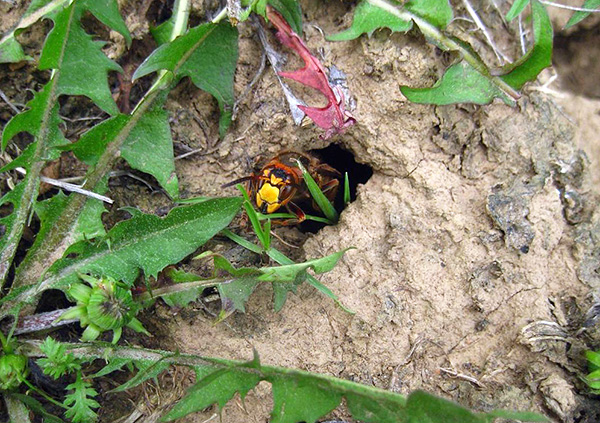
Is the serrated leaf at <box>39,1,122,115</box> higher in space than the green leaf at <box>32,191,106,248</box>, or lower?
higher

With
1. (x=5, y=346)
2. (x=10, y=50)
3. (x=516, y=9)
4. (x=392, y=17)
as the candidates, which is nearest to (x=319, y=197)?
(x=392, y=17)

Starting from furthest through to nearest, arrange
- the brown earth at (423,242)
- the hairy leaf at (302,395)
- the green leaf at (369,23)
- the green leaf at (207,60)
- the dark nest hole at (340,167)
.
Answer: the dark nest hole at (340,167), the green leaf at (369,23), the green leaf at (207,60), the brown earth at (423,242), the hairy leaf at (302,395)

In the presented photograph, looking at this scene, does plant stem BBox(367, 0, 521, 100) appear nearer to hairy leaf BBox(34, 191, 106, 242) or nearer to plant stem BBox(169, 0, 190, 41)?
plant stem BBox(169, 0, 190, 41)

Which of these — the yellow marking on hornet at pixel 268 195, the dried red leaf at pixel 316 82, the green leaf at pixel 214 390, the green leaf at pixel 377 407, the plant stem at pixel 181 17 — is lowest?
the green leaf at pixel 214 390

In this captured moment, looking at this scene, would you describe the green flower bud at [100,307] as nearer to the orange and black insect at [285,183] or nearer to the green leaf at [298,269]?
the green leaf at [298,269]

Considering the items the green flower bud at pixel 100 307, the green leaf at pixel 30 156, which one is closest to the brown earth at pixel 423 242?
the green flower bud at pixel 100 307

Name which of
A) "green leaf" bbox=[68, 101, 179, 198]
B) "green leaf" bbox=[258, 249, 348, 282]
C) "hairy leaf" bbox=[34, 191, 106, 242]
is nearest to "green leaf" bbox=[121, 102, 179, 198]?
"green leaf" bbox=[68, 101, 179, 198]

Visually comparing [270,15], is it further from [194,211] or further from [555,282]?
[555,282]
